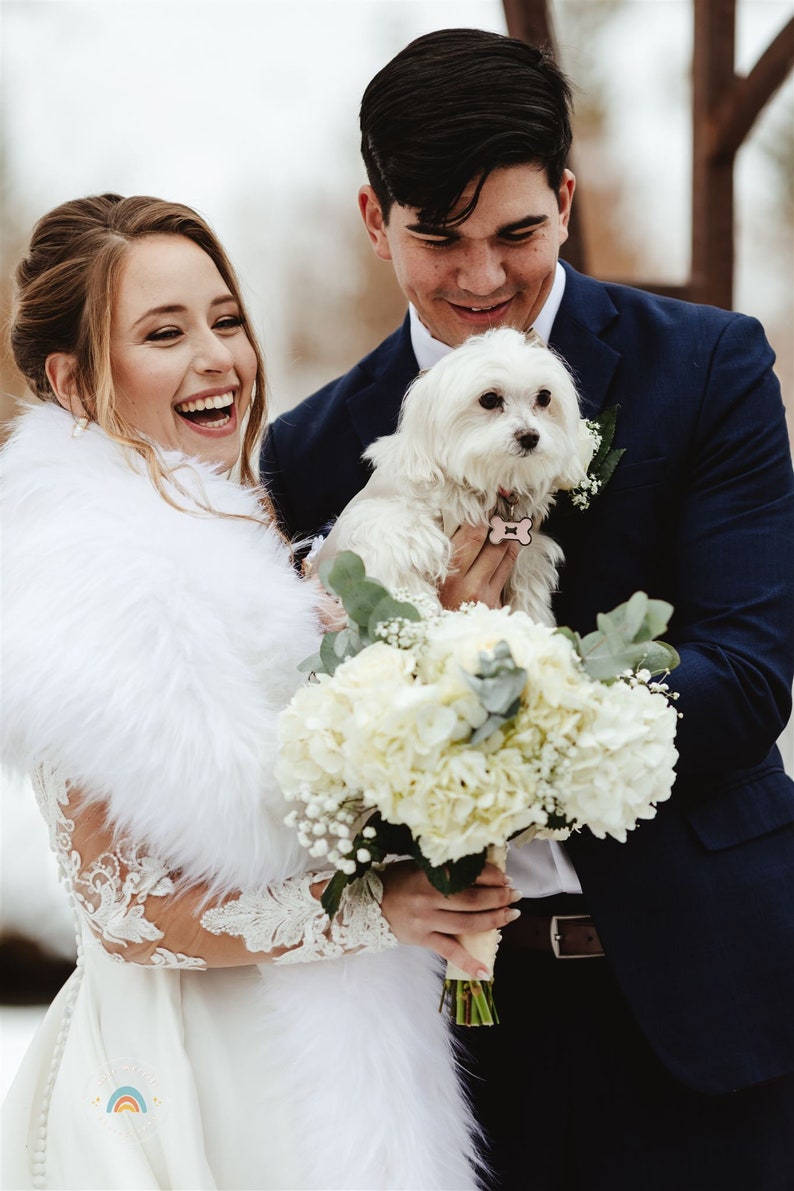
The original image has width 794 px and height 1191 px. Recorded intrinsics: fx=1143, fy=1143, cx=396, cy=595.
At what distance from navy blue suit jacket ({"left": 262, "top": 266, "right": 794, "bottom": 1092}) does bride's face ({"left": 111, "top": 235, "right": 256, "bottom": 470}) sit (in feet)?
2.38

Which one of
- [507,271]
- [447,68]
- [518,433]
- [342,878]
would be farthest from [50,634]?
[447,68]

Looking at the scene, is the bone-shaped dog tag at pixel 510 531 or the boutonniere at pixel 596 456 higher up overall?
the boutonniere at pixel 596 456

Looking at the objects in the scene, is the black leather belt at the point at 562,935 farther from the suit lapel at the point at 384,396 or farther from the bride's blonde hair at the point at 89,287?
the suit lapel at the point at 384,396

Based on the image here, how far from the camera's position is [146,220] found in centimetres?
228

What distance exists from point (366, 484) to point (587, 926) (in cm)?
102

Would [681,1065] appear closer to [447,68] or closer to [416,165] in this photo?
[416,165]

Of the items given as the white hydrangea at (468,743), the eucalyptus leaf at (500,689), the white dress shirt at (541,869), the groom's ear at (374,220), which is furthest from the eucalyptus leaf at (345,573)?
the groom's ear at (374,220)

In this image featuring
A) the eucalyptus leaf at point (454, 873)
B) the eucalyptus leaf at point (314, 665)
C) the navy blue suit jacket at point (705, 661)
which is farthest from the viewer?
the navy blue suit jacket at point (705, 661)

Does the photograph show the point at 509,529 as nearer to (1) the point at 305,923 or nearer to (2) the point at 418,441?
(2) the point at 418,441

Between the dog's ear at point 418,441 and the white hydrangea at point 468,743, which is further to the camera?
the dog's ear at point 418,441

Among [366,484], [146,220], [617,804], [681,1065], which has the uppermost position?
[146,220]

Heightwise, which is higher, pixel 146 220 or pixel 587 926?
pixel 146 220

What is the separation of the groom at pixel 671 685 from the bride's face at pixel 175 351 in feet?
1.37

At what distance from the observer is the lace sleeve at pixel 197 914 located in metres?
1.84
